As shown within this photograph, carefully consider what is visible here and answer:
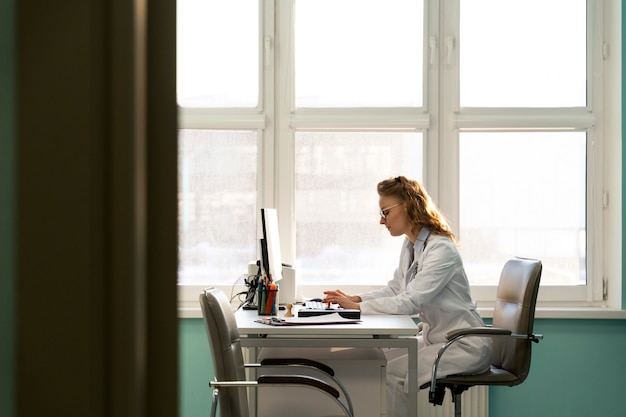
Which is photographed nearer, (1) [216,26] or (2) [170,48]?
(2) [170,48]

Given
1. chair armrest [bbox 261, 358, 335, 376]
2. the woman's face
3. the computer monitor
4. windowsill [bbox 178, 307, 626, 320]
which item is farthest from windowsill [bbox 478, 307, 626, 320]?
chair armrest [bbox 261, 358, 335, 376]

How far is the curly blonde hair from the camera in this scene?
3.61 metres

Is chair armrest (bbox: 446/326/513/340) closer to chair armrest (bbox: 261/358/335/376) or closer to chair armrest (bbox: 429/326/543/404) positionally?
chair armrest (bbox: 429/326/543/404)

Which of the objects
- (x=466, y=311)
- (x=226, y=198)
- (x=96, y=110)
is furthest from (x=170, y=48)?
(x=226, y=198)

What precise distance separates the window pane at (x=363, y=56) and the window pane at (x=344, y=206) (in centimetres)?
23

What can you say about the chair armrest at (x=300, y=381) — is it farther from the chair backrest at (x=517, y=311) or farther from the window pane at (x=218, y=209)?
the window pane at (x=218, y=209)

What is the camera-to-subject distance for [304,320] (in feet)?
10.4

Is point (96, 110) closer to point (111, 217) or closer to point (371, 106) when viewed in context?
point (111, 217)

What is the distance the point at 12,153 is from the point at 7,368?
14 centimetres

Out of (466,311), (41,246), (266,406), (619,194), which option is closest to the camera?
(41,246)

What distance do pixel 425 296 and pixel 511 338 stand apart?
0.41 m

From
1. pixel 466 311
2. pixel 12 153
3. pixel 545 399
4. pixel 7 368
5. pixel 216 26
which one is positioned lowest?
pixel 545 399

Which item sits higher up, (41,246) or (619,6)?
(619,6)

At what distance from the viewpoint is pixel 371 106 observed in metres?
4.26
